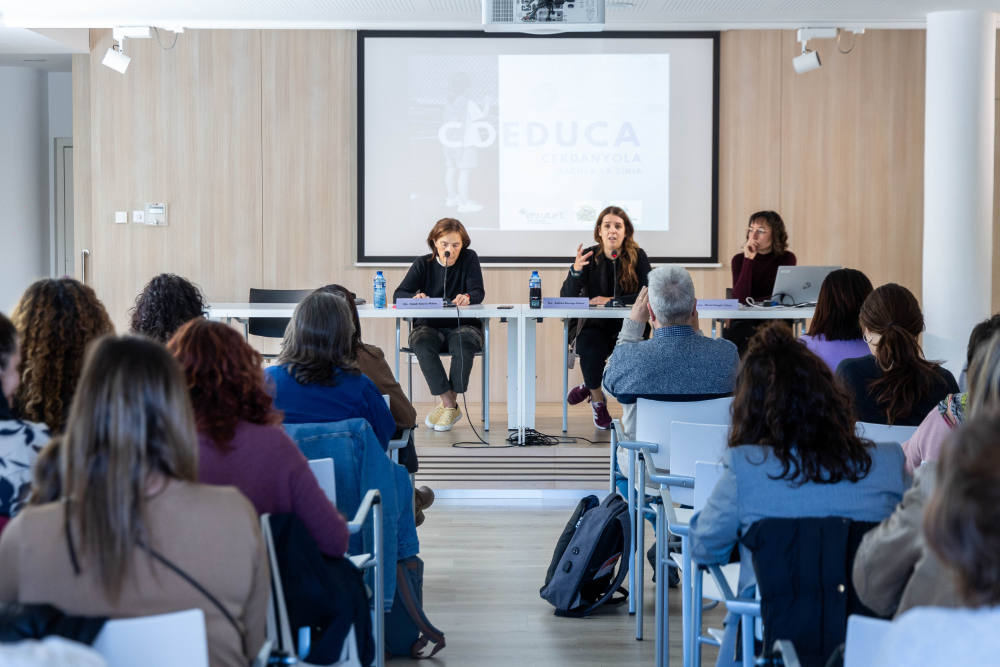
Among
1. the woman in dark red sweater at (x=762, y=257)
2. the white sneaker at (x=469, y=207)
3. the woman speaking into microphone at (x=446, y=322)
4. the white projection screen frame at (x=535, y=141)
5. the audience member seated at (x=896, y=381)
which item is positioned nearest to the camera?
the audience member seated at (x=896, y=381)

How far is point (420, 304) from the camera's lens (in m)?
4.95

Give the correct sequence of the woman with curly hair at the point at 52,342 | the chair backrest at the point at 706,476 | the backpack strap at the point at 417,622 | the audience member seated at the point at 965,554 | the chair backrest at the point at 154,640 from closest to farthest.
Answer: the audience member seated at the point at 965,554 < the chair backrest at the point at 154,640 < the woman with curly hair at the point at 52,342 < the chair backrest at the point at 706,476 < the backpack strap at the point at 417,622

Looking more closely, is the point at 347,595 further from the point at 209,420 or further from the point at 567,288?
the point at 567,288

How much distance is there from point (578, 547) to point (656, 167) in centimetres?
419

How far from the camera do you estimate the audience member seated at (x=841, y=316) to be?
309cm

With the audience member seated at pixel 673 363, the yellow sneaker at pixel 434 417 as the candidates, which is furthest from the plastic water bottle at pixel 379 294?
the audience member seated at pixel 673 363

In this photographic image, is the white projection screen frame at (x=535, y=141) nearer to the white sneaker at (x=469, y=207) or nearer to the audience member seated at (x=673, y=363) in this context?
the white sneaker at (x=469, y=207)

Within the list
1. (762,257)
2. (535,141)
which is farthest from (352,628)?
(535,141)

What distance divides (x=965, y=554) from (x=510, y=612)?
7.23ft

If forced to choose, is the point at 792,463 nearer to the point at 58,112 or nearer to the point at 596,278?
the point at 596,278

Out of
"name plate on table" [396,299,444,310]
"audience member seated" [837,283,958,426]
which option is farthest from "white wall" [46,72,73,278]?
"audience member seated" [837,283,958,426]

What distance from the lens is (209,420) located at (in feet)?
5.45

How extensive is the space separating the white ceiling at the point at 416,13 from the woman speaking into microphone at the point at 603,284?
5.12 feet

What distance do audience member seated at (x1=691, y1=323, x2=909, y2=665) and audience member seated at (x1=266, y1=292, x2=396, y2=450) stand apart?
3.50ft
